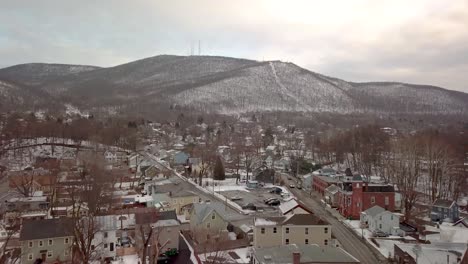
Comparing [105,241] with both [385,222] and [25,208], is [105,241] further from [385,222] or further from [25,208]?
[385,222]

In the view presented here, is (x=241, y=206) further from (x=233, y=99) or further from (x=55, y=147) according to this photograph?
(x=233, y=99)

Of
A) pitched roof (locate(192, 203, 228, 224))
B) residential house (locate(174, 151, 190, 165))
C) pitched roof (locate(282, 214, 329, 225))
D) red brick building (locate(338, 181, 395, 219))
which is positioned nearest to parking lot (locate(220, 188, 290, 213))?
red brick building (locate(338, 181, 395, 219))

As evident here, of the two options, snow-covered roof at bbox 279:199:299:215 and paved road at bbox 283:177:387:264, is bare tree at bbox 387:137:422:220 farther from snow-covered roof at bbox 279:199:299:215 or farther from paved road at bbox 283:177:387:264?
snow-covered roof at bbox 279:199:299:215

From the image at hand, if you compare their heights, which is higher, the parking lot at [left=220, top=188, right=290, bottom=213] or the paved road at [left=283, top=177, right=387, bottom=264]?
the paved road at [left=283, top=177, right=387, bottom=264]

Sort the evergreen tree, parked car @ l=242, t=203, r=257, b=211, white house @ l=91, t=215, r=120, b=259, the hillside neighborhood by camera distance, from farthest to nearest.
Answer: the evergreen tree
parked car @ l=242, t=203, r=257, b=211
white house @ l=91, t=215, r=120, b=259
the hillside neighborhood

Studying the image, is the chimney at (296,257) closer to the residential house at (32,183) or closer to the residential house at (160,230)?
the residential house at (160,230)

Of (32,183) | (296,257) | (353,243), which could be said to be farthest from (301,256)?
(32,183)

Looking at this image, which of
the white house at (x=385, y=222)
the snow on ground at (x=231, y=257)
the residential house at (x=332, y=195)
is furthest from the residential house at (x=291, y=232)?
the residential house at (x=332, y=195)
